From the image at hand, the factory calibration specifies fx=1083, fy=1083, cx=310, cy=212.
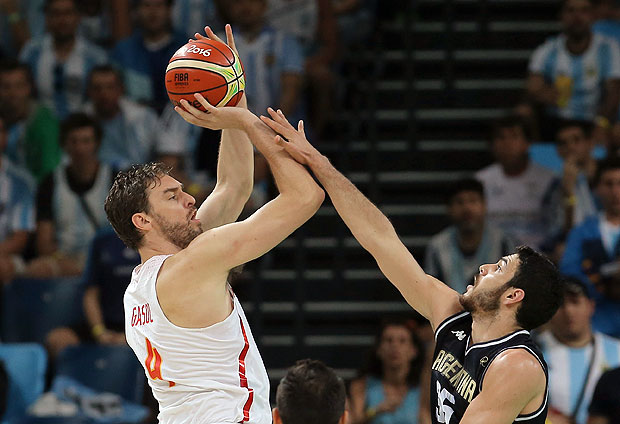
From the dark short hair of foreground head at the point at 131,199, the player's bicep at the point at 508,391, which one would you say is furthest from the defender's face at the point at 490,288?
the dark short hair of foreground head at the point at 131,199

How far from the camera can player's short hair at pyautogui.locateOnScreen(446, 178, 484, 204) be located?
9094 mm

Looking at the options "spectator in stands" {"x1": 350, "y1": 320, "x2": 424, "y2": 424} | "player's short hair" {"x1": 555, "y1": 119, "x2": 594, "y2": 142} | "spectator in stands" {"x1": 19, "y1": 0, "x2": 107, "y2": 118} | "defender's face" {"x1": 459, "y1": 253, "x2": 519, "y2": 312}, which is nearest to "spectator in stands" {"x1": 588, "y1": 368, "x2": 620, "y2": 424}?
"spectator in stands" {"x1": 350, "y1": 320, "x2": 424, "y2": 424}

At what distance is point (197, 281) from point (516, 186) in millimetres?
5525

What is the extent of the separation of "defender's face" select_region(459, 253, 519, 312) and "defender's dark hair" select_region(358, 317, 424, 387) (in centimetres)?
345

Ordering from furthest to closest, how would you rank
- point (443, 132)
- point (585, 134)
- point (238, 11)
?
1. point (443, 132)
2. point (238, 11)
3. point (585, 134)

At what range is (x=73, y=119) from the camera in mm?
9500

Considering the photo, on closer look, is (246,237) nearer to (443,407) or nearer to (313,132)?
(443,407)

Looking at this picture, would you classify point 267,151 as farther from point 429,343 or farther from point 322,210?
point 322,210

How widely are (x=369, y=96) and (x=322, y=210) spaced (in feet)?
4.63

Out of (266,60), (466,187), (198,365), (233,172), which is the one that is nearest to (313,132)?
(266,60)

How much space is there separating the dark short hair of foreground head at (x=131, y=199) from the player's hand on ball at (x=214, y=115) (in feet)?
0.98

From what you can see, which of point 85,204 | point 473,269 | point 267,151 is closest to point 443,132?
point 473,269

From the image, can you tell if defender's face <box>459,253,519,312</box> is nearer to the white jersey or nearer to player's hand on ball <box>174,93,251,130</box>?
the white jersey

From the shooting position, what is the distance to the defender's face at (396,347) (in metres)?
8.26
